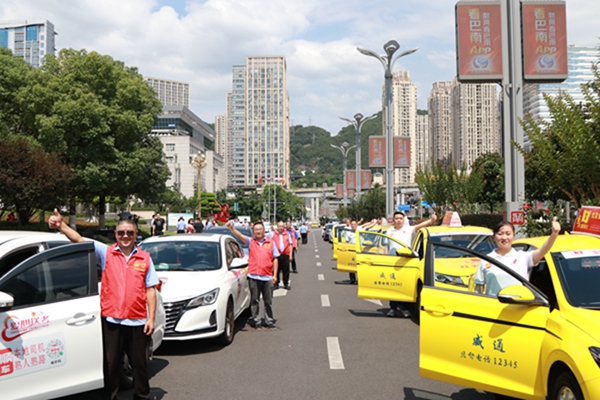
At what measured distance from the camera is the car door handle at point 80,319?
538 centimetres

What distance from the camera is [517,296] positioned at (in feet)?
15.4

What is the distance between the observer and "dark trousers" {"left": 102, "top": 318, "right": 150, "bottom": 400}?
5504 millimetres

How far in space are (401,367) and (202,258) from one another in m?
3.65

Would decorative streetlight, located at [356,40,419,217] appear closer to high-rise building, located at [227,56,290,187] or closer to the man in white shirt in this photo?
the man in white shirt

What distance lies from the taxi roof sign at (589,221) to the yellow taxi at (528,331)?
415 millimetres

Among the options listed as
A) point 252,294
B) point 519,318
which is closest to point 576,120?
point 252,294

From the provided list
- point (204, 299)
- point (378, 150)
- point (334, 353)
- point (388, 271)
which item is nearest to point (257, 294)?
point (204, 299)

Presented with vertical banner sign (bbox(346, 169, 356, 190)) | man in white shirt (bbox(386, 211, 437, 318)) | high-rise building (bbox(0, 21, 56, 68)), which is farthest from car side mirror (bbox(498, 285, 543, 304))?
high-rise building (bbox(0, 21, 56, 68))

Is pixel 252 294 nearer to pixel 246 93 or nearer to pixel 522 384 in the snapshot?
pixel 522 384

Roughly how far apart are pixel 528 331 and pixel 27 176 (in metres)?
31.1

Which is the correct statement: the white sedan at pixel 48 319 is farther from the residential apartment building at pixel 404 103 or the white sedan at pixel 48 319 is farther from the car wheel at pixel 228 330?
the residential apartment building at pixel 404 103

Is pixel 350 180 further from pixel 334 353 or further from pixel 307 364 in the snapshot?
pixel 307 364

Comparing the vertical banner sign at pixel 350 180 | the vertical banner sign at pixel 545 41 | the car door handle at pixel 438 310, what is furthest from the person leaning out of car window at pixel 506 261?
the vertical banner sign at pixel 350 180

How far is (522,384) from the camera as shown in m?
4.72
